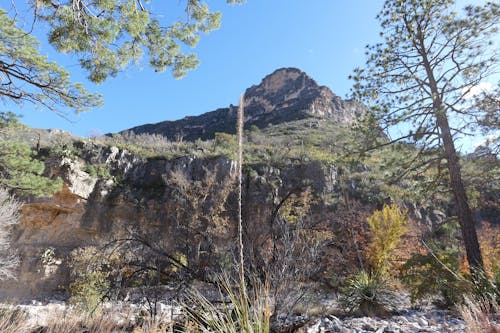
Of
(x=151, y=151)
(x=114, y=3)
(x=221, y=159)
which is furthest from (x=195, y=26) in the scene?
(x=151, y=151)

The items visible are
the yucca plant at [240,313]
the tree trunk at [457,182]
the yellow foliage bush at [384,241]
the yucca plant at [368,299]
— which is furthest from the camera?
the yellow foliage bush at [384,241]

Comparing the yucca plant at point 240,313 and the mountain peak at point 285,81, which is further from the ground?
the mountain peak at point 285,81

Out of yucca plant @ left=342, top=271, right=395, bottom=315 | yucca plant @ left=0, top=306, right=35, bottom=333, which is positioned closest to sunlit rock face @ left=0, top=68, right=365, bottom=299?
yucca plant @ left=342, top=271, right=395, bottom=315

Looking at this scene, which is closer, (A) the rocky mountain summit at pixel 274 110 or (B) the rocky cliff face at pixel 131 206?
(B) the rocky cliff face at pixel 131 206

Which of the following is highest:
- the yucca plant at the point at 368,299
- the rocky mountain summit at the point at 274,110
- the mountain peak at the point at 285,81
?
the mountain peak at the point at 285,81

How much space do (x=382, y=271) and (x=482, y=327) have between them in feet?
34.2

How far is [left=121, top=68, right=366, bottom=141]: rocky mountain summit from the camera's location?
166 ft

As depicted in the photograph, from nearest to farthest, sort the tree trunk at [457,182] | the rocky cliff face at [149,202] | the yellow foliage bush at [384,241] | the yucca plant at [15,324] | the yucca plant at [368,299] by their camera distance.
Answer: the yucca plant at [15,324]
the yucca plant at [368,299]
the tree trunk at [457,182]
the yellow foliage bush at [384,241]
the rocky cliff face at [149,202]

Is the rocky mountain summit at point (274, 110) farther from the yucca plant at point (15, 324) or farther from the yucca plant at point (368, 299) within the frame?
the yucca plant at point (15, 324)

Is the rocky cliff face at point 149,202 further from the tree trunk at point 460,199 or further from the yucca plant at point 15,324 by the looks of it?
the yucca plant at point 15,324

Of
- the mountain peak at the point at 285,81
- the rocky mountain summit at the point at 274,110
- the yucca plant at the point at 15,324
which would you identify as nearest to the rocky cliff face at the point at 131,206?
the yucca plant at the point at 15,324

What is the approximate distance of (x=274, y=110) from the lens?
54.4m

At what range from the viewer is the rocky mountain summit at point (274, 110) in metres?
50.5

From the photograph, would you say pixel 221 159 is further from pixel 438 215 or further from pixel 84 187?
pixel 438 215
